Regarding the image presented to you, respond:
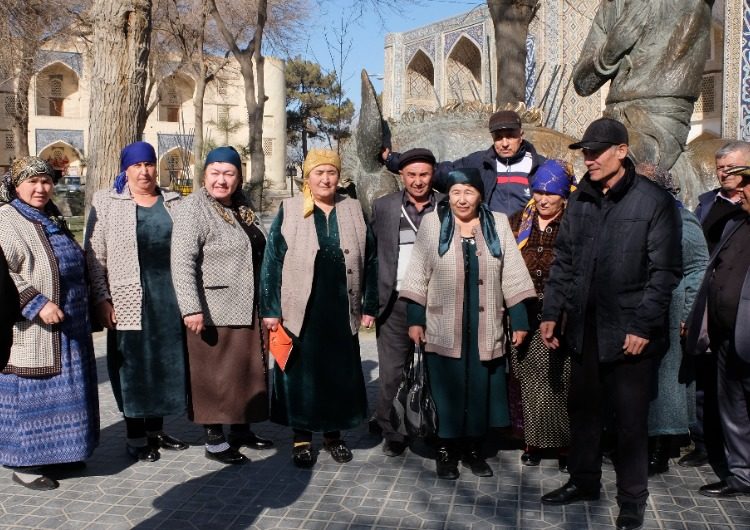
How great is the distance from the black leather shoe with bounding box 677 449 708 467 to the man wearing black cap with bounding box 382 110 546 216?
167 centimetres

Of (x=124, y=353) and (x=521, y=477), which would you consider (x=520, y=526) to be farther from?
(x=124, y=353)

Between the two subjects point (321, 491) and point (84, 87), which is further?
point (84, 87)

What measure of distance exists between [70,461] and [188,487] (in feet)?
2.11

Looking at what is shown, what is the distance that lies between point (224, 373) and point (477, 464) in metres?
1.47

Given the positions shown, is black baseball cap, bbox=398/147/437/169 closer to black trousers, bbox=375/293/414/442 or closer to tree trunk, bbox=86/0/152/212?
black trousers, bbox=375/293/414/442

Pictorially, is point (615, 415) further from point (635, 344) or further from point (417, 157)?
point (417, 157)

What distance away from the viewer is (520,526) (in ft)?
10.7

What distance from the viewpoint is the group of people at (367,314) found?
141 inches

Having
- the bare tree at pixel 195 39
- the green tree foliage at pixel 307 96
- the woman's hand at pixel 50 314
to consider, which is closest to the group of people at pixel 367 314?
the woman's hand at pixel 50 314

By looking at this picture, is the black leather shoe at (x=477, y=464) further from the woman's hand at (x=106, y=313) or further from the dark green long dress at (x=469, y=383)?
the woman's hand at (x=106, y=313)

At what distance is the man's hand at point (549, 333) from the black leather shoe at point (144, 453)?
2.28 metres

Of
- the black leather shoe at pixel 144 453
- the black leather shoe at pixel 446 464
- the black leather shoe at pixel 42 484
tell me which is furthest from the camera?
the black leather shoe at pixel 144 453

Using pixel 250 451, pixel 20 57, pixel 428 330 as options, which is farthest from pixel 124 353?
pixel 20 57

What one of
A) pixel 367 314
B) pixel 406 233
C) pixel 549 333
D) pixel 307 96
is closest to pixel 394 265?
pixel 406 233
